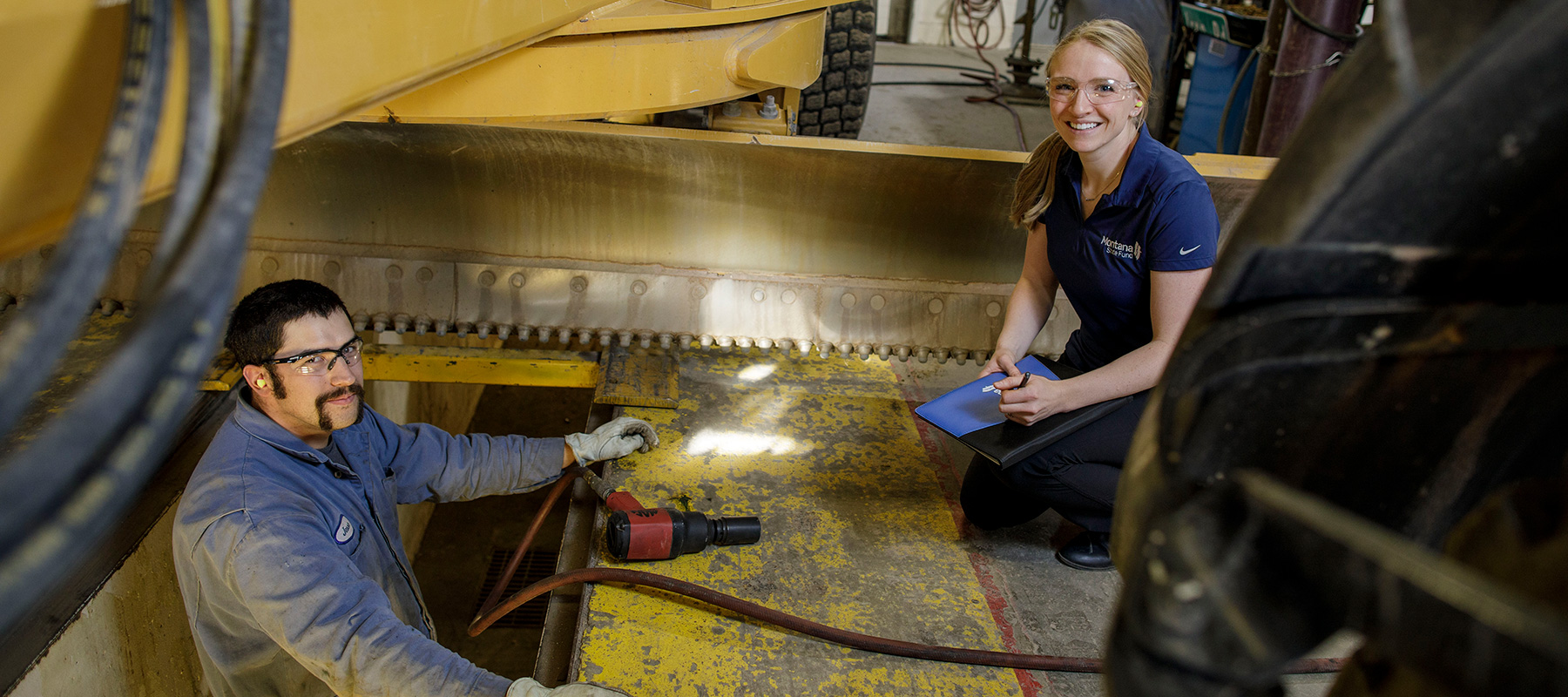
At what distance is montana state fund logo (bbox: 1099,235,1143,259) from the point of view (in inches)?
82.9

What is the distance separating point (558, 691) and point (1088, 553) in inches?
56.2

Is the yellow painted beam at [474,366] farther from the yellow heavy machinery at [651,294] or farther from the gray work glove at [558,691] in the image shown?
the gray work glove at [558,691]

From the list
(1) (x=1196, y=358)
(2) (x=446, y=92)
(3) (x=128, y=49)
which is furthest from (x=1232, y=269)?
(2) (x=446, y=92)

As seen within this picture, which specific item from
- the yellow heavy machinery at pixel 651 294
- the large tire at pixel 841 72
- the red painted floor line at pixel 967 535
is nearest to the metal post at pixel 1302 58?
the yellow heavy machinery at pixel 651 294

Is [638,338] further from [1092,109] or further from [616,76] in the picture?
[1092,109]

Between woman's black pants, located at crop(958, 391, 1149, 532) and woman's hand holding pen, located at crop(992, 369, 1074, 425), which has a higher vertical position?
woman's hand holding pen, located at crop(992, 369, 1074, 425)

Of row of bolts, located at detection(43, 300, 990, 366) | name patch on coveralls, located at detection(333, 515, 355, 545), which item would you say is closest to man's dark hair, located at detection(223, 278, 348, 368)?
name patch on coveralls, located at detection(333, 515, 355, 545)

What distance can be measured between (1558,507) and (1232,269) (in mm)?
332

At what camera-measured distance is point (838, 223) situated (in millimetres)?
3174

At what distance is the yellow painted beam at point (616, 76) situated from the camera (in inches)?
75.5

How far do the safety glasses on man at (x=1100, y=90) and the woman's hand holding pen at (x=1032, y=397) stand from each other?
2.11 ft

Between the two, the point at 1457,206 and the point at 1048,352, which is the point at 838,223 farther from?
the point at 1457,206

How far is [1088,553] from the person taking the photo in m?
2.42

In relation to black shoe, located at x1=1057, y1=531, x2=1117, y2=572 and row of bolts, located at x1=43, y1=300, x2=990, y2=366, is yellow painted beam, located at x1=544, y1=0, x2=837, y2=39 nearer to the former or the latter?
row of bolts, located at x1=43, y1=300, x2=990, y2=366
